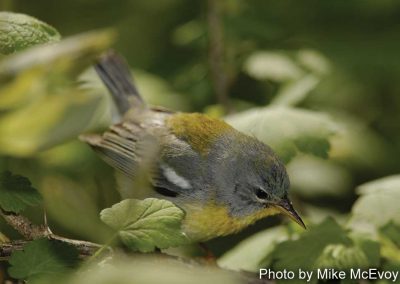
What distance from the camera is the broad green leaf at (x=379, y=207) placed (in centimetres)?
252

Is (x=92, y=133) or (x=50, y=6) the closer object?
(x=92, y=133)

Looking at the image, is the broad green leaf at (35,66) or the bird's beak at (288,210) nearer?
the broad green leaf at (35,66)

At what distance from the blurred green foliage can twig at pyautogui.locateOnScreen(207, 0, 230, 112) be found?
7 centimetres

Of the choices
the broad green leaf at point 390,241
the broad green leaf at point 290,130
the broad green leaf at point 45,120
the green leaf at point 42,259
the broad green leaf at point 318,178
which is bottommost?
the broad green leaf at point 318,178

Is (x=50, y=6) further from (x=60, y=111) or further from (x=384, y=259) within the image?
(x=60, y=111)

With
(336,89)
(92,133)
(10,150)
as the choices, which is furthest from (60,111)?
(336,89)

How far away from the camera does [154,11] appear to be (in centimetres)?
461

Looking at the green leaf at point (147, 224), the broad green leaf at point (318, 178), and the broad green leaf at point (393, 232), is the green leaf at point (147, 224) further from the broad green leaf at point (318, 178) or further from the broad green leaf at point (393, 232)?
the broad green leaf at point (318, 178)

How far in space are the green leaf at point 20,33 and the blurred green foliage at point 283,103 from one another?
653mm

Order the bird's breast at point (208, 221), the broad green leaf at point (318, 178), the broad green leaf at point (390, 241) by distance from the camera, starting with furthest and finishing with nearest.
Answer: the broad green leaf at point (318, 178), the bird's breast at point (208, 221), the broad green leaf at point (390, 241)

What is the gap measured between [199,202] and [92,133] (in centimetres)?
76

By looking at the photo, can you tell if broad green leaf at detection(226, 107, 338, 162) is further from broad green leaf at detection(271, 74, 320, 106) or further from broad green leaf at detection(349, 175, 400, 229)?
broad green leaf at detection(271, 74, 320, 106)

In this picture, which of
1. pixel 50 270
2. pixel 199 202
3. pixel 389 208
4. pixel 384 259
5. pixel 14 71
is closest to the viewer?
pixel 14 71

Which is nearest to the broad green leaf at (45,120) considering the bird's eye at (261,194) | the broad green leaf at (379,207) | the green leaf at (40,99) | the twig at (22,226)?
the green leaf at (40,99)
